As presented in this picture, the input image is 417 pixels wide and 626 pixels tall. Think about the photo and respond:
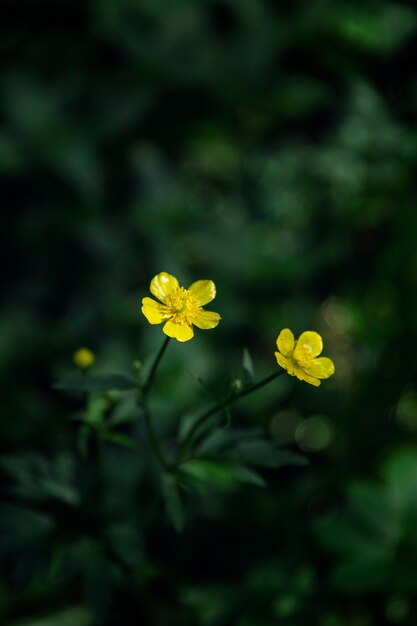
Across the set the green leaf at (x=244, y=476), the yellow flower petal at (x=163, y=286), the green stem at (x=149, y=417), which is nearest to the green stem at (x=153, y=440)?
the green stem at (x=149, y=417)

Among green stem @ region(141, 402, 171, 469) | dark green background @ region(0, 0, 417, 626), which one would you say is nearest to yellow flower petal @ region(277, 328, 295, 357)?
green stem @ region(141, 402, 171, 469)

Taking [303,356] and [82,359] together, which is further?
[82,359]

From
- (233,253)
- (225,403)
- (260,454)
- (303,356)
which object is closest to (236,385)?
(225,403)

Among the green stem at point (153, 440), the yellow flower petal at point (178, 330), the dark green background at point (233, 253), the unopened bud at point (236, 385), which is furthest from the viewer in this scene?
the dark green background at point (233, 253)

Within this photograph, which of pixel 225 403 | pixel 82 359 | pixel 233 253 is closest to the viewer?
pixel 225 403

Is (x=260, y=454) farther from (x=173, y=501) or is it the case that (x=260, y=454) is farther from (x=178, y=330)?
(x=178, y=330)

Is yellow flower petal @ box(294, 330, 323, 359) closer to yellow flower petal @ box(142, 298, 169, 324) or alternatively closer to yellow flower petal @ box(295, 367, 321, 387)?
yellow flower petal @ box(295, 367, 321, 387)

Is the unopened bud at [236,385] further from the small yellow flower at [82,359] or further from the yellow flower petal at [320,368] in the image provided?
the small yellow flower at [82,359]
